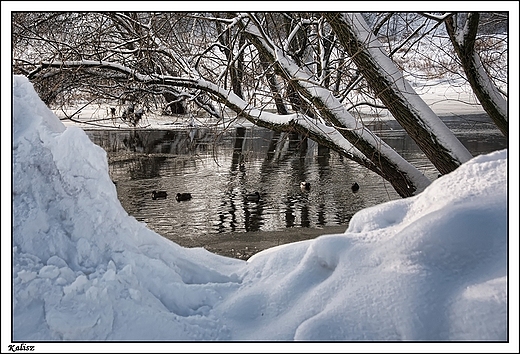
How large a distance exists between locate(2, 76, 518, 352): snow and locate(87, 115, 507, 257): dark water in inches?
123

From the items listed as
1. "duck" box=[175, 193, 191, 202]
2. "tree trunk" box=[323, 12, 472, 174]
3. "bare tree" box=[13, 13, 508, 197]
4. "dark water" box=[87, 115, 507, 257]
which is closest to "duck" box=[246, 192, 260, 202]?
"dark water" box=[87, 115, 507, 257]

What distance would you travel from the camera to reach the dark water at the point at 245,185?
9.58 meters

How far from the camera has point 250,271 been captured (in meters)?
3.76

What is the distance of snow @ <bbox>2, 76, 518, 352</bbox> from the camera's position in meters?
2.73

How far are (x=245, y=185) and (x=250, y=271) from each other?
935 cm

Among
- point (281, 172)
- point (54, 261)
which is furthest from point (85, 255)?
point (281, 172)

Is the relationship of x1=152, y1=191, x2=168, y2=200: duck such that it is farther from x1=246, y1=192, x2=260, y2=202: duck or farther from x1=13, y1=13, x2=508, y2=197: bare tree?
x1=13, y1=13, x2=508, y2=197: bare tree

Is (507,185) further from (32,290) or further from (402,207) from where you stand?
(32,290)

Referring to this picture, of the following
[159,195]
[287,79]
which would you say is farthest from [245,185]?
[287,79]

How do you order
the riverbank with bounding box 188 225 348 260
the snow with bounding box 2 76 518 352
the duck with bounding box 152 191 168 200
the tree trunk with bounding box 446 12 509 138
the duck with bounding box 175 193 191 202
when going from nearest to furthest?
the snow with bounding box 2 76 518 352
the tree trunk with bounding box 446 12 509 138
the riverbank with bounding box 188 225 348 260
the duck with bounding box 175 193 191 202
the duck with bounding box 152 191 168 200

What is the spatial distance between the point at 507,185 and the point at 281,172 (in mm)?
11653

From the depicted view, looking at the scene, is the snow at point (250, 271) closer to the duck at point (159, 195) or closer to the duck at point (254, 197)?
the duck at point (254, 197)

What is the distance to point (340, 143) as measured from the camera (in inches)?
279

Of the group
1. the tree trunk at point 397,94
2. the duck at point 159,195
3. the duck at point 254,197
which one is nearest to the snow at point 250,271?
the tree trunk at point 397,94
